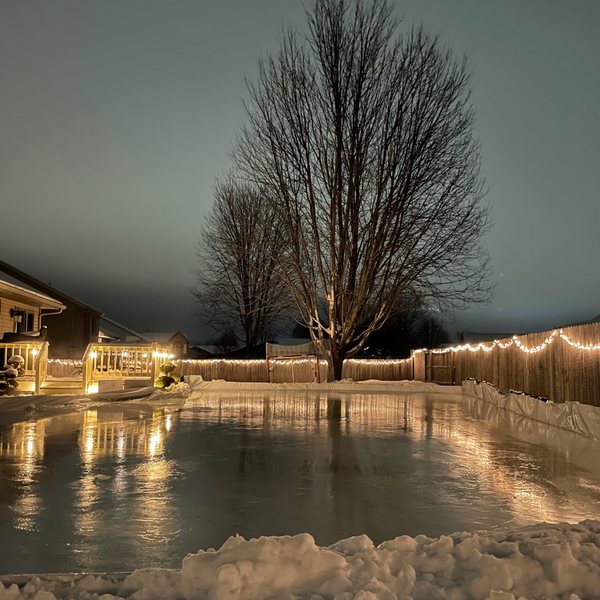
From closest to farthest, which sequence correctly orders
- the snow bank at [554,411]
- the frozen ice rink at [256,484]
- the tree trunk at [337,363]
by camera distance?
the frozen ice rink at [256,484] → the snow bank at [554,411] → the tree trunk at [337,363]

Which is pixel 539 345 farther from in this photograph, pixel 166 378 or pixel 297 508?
pixel 166 378

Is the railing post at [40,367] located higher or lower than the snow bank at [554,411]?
higher

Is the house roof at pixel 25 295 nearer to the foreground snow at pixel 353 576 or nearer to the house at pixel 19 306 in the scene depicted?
the house at pixel 19 306

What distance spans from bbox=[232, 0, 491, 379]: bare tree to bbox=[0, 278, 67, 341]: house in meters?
9.49

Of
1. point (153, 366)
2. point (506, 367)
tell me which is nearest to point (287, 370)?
point (153, 366)

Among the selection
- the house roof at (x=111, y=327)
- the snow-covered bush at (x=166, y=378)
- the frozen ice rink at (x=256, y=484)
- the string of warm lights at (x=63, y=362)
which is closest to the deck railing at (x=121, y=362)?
the snow-covered bush at (x=166, y=378)

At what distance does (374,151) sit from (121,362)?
39.5 ft

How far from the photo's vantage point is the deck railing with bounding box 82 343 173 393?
48.6ft

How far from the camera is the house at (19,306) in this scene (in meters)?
18.0

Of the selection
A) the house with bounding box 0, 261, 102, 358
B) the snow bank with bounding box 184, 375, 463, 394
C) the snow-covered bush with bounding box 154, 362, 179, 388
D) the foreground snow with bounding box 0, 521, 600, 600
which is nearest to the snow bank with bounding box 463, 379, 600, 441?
the snow bank with bounding box 184, 375, 463, 394

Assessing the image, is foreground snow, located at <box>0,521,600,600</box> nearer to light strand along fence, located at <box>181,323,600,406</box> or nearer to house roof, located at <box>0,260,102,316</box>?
Answer: light strand along fence, located at <box>181,323,600,406</box>

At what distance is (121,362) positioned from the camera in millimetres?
15742

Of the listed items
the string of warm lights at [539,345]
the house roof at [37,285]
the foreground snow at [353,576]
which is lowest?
the foreground snow at [353,576]

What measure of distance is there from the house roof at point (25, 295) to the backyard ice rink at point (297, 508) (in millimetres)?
7350
